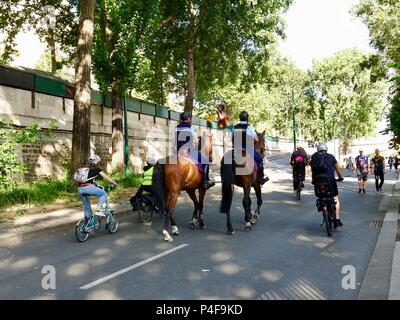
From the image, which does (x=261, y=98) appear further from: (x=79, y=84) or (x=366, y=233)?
(x=366, y=233)

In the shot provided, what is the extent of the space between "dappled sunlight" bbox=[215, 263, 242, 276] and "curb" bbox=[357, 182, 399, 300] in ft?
6.16

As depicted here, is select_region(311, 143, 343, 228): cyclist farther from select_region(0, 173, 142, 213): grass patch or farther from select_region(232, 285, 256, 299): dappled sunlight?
select_region(0, 173, 142, 213): grass patch

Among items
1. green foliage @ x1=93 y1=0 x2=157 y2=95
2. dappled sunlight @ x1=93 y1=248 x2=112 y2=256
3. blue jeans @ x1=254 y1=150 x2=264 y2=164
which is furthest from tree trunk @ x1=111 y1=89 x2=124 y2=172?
dappled sunlight @ x1=93 y1=248 x2=112 y2=256

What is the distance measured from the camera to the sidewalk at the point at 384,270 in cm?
533

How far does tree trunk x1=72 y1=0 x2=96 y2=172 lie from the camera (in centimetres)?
1475

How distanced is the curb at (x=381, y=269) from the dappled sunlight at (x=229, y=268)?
6.16ft

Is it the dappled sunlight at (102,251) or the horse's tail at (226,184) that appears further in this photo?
the horse's tail at (226,184)

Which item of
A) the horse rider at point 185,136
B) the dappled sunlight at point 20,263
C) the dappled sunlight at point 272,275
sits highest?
the horse rider at point 185,136

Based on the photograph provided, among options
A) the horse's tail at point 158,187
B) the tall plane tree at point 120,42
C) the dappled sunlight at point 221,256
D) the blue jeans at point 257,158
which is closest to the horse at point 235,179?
the blue jeans at point 257,158

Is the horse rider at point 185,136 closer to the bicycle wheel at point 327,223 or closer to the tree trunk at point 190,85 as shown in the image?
the bicycle wheel at point 327,223

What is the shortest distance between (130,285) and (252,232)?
14.4 ft

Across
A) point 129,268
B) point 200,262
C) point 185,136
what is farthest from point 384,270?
point 185,136

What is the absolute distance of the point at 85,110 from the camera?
48.9 ft
